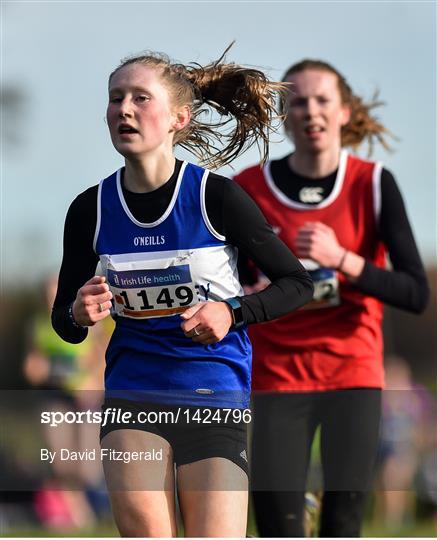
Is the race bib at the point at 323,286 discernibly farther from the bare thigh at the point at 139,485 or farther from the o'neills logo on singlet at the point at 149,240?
the bare thigh at the point at 139,485

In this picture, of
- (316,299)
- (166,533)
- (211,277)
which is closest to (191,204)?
(211,277)

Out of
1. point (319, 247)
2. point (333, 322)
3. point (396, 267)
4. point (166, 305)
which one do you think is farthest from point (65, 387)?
point (166, 305)

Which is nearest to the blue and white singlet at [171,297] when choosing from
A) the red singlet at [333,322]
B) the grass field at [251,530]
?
the red singlet at [333,322]

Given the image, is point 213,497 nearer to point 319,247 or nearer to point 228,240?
point 228,240

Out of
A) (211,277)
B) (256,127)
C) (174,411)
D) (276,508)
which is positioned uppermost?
(256,127)

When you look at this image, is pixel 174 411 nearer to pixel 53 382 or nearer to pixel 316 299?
pixel 316 299

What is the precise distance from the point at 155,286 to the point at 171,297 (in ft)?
0.20

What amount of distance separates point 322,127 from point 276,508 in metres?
1.70

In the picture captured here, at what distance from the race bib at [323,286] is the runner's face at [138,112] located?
1364 mm

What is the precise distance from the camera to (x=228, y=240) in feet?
14.2

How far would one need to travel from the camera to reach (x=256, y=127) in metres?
4.86

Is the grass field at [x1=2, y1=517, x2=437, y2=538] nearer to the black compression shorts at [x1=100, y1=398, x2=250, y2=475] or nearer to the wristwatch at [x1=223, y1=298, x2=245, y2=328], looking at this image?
the black compression shorts at [x1=100, y1=398, x2=250, y2=475]

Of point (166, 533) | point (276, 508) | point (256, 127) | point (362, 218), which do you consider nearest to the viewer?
point (166, 533)

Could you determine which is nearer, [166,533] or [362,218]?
[166,533]
